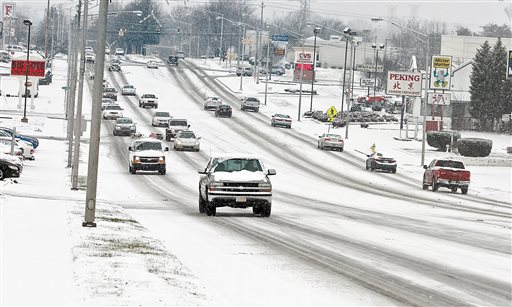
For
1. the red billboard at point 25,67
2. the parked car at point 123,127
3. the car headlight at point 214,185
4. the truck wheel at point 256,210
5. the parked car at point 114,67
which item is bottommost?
the parked car at point 123,127

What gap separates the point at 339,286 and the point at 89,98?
4145 inches

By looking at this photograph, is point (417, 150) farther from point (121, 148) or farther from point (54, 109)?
point (54, 109)

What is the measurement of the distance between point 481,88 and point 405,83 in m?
22.3

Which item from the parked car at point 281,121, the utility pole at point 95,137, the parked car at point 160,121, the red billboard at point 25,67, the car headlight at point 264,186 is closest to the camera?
the utility pole at point 95,137

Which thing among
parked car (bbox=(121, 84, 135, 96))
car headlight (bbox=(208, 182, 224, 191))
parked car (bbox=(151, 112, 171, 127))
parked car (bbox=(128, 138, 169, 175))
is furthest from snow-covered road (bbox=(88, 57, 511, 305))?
parked car (bbox=(121, 84, 135, 96))

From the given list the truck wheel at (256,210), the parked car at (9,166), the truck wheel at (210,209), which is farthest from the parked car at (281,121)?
the truck wheel at (210,209)

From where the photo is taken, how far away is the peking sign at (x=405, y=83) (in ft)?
318

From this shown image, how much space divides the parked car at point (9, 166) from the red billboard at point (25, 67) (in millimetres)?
61182

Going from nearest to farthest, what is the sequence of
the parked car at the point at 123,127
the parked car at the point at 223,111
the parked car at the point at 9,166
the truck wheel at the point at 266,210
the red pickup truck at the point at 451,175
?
the truck wheel at the point at 266,210 < the parked car at the point at 9,166 < the red pickup truck at the point at 451,175 < the parked car at the point at 123,127 < the parked car at the point at 223,111

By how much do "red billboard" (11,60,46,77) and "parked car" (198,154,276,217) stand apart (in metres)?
74.4

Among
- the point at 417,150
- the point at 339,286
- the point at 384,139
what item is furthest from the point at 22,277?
the point at 384,139

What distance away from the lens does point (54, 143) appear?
74875mm

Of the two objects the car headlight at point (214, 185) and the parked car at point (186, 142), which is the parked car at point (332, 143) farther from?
the car headlight at point (214, 185)

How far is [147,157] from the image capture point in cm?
5478
